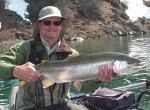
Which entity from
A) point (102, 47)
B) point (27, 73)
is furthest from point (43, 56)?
point (102, 47)

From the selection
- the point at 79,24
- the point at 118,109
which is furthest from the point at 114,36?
the point at 118,109

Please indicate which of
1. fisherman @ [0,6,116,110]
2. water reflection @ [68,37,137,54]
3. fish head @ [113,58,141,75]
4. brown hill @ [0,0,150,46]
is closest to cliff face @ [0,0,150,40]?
brown hill @ [0,0,150,46]

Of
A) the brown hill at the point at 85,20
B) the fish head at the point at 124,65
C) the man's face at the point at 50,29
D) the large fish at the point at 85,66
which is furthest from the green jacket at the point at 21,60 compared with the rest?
the brown hill at the point at 85,20

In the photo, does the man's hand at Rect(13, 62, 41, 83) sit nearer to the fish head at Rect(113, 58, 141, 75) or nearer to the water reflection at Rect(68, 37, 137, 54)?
the fish head at Rect(113, 58, 141, 75)

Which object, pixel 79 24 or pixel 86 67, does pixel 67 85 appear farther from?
pixel 79 24

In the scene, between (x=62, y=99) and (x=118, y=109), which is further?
(x=118, y=109)

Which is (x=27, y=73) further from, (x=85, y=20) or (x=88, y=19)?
(x=88, y=19)
